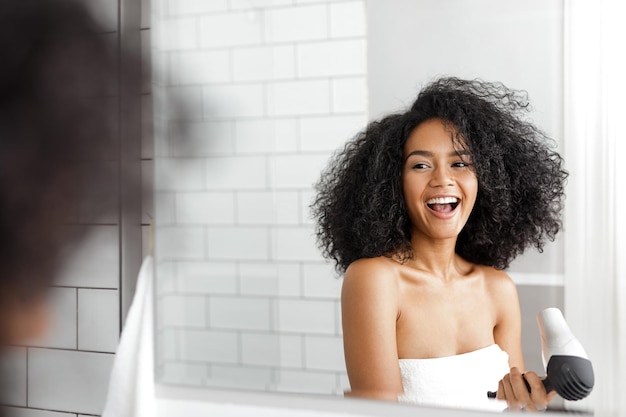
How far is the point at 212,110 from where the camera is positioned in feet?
3.63

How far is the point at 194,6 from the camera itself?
43.9 inches

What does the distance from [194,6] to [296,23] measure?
20cm

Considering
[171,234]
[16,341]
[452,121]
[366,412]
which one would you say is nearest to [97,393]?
[171,234]

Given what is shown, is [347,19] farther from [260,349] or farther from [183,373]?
[183,373]

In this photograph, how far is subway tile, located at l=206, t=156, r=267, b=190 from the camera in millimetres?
1077

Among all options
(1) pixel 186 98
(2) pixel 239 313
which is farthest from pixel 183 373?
(1) pixel 186 98

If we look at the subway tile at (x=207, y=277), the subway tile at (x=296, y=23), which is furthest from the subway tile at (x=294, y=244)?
the subway tile at (x=296, y=23)

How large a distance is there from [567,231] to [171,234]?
26.3 inches

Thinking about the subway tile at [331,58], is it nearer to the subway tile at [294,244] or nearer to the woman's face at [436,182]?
the woman's face at [436,182]

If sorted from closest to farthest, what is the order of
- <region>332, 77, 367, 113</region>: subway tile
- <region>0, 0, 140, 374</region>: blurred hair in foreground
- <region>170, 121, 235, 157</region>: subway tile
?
1. <region>0, 0, 140, 374</region>: blurred hair in foreground
2. <region>332, 77, 367, 113</region>: subway tile
3. <region>170, 121, 235, 157</region>: subway tile

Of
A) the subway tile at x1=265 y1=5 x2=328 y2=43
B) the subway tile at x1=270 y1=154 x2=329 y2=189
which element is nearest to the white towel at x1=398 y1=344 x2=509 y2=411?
the subway tile at x1=270 y1=154 x2=329 y2=189

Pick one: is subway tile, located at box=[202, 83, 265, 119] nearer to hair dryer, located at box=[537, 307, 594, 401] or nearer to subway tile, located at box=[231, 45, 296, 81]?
subway tile, located at box=[231, 45, 296, 81]

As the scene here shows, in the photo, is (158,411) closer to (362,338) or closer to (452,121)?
(362,338)

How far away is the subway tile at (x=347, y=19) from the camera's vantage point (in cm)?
98
